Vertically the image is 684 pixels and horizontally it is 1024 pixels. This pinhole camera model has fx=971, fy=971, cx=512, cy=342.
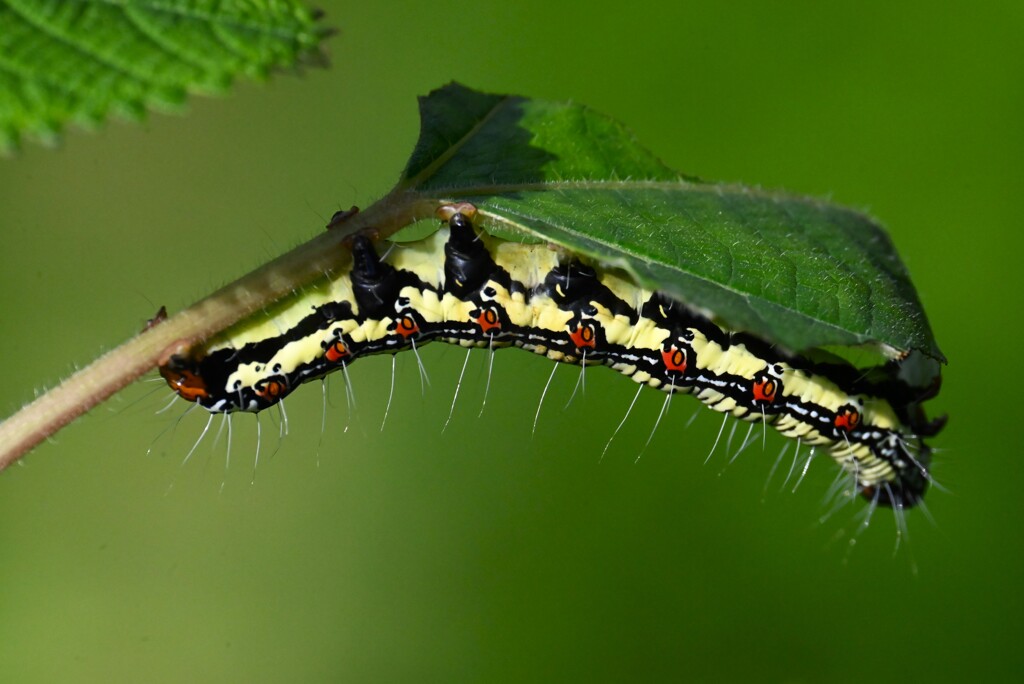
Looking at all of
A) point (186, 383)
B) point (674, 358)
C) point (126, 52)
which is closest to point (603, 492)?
point (674, 358)

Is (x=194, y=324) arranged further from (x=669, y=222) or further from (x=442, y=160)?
(x=669, y=222)

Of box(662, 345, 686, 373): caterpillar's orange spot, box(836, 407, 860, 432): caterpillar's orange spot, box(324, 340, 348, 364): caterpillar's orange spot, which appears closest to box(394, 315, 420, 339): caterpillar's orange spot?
box(324, 340, 348, 364): caterpillar's orange spot

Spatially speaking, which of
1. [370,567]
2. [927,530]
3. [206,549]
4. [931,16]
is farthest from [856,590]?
[206,549]

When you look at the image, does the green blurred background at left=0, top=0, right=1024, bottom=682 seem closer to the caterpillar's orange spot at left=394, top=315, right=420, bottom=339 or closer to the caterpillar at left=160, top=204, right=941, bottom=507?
the caterpillar at left=160, top=204, right=941, bottom=507

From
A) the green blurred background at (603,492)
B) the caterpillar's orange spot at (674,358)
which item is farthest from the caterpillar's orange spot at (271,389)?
the green blurred background at (603,492)

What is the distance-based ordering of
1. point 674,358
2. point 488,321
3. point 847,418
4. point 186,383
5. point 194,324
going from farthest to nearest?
point 847,418 → point 674,358 → point 488,321 → point 186,383 → point 194,324

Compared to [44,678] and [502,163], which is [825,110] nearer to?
[502,163]
